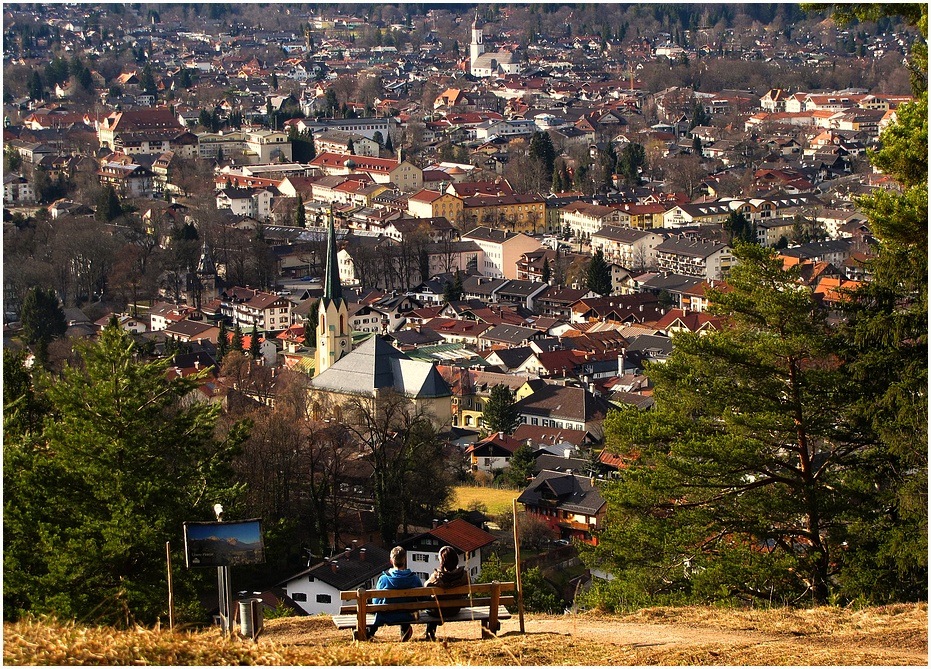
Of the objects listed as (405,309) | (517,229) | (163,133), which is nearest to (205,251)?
(405,309)

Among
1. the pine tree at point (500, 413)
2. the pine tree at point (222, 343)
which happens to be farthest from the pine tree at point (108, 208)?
the pine tree at point (500, 413)

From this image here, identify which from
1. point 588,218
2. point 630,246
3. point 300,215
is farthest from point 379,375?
point 300,215

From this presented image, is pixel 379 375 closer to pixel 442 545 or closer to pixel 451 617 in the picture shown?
pixel 442 545

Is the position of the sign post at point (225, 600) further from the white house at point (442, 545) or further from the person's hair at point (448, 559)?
the white house at point (442, 545)

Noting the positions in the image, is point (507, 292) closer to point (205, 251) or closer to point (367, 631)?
point (205, 251)

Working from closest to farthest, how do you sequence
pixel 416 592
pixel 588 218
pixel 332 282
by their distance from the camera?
1. pixel 416 592
2. pixel 332 282
3. pixel 588 218

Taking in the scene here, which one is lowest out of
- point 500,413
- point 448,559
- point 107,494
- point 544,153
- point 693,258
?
point 693,258
